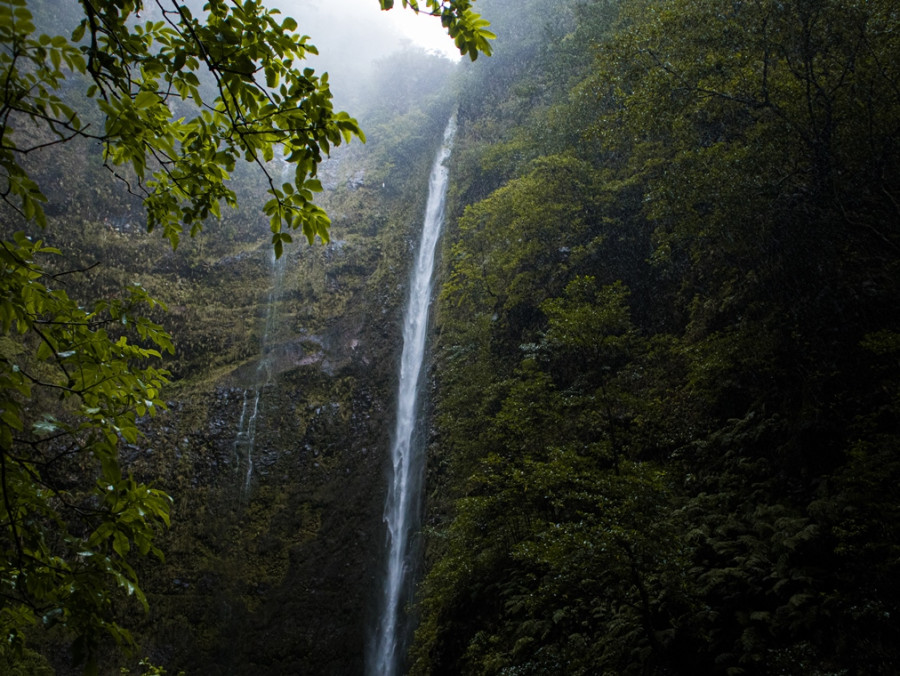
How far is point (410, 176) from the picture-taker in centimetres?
2478

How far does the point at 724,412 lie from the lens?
6527 millimetres

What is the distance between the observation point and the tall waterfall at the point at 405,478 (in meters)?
11.4

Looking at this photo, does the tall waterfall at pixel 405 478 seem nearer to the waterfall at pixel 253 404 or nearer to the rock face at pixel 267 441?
the rock face at pixel 267 441

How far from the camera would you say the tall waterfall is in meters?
11.4

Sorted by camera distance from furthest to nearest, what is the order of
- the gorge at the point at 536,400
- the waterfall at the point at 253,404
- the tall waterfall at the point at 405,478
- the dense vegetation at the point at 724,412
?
the waterfall at the point at 253,404 → the tall waterfall at the point at 405,478 → the dense vegetation at the point at 724,412 → the gorge at the point at 536,400

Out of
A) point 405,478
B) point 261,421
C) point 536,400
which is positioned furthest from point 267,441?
point 536,400

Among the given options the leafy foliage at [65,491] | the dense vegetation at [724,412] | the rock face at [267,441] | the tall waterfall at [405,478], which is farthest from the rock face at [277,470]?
the leafy foliage at [65,491]

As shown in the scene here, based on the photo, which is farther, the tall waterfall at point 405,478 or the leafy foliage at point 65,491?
the tall waterfall at point 405,478

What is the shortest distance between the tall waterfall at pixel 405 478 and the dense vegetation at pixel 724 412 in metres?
2.42

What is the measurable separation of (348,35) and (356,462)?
4141 cm

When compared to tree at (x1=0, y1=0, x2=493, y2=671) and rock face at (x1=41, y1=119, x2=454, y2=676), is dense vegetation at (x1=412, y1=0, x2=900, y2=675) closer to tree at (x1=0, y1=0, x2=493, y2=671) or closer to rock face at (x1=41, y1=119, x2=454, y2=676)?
tree at (x1=0, y1=0, x2=493, y2=671)

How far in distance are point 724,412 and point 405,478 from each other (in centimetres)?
900

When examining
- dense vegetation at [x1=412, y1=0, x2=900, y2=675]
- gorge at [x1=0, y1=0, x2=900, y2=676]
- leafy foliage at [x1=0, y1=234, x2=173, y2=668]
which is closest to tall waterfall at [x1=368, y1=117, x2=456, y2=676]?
gorge at [x1=0, y1=0, x2=900, y2=676]

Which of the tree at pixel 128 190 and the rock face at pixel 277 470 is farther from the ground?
the tree at pixel 128 190
